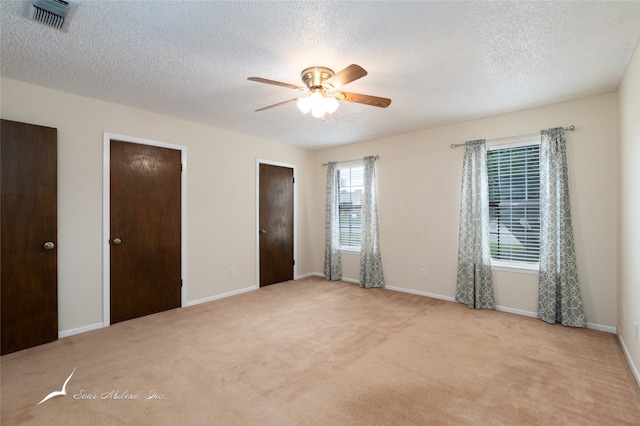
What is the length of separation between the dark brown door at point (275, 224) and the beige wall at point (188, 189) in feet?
0.65

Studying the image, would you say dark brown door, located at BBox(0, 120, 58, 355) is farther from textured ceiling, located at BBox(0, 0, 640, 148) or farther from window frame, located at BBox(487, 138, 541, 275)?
window frame, located at BBox(487, 138, 541, 275)

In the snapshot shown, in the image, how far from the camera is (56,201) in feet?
9.95

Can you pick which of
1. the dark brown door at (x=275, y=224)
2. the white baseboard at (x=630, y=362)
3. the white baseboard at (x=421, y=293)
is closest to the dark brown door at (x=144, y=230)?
the dark brown door at (x=275, y=224)

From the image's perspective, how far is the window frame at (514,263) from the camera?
3.69 metres

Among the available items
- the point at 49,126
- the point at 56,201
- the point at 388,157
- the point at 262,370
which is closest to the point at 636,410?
the point at 262,370

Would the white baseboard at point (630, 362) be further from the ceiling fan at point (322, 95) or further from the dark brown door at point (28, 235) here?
the dark brown door at point (28, 235)

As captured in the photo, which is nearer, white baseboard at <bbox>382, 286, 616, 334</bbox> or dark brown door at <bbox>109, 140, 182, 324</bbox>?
white baseboard at <bbox>382, 286, 616, 334</bbox>

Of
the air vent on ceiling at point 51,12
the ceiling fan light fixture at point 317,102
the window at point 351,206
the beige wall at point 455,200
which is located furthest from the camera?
the window at point 351,206

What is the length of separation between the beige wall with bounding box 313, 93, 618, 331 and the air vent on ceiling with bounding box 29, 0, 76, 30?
4164 mm

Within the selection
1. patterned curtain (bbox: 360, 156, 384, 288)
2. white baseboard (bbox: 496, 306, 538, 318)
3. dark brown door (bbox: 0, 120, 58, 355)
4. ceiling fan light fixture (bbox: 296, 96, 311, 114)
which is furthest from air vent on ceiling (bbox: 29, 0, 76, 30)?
white baseboard (bbox: 496, 306, 538, 318)

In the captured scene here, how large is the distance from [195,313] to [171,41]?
3.07 meters

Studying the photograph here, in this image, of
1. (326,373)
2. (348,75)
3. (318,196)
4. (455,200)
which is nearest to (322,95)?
(348,75)

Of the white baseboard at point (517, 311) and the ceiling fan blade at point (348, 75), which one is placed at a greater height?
the ceiling fan blade at point (348, 75)

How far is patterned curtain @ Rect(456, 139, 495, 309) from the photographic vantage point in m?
3.94
